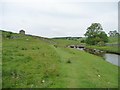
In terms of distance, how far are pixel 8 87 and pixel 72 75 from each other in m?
6.75

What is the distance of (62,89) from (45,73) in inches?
180

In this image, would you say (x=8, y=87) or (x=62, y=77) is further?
(x=62, y=77)

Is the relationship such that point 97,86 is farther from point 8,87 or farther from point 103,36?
point 103,36

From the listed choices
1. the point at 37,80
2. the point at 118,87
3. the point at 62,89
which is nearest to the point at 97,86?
the point at 118,87

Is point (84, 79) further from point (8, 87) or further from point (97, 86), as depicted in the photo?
point (8, 87)

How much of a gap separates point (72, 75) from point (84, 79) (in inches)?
62.5

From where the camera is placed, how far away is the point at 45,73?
20.3 m

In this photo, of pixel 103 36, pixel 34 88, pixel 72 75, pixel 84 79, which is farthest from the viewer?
pixel 103 36

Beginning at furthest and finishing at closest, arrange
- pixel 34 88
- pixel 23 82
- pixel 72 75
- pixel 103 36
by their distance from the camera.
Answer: pixel 103 36, pixel 72 75, pixel 23 82, pixel 34 88

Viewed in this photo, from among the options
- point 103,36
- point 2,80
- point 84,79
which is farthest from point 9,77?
point 103,36

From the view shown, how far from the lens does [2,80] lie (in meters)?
17.5

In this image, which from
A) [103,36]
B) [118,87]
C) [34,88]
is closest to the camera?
[34,88]

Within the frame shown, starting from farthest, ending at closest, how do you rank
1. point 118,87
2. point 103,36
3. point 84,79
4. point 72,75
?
point 103,36, point 72,75, point 84,79, point 118,87

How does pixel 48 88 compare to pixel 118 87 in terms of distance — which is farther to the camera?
pixel 118 87
